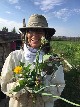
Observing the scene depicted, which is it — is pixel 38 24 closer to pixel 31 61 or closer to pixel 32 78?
pixel 31 61

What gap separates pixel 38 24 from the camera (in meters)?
3.15

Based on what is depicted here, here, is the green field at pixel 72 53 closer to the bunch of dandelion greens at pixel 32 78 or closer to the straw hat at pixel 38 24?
the straw hat at pixel 38 24

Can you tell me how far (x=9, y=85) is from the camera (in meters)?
2.83

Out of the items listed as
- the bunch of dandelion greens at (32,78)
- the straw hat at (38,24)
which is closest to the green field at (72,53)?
the straw hat at (38,24)

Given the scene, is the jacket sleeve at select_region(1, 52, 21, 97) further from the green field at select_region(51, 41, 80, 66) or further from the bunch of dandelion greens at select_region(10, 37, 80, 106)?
the green field at select_region(51, 41, 80, 66)

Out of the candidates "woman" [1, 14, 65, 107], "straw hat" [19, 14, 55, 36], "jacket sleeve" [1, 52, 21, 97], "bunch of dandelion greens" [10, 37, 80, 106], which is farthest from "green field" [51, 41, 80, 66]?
"bunch of dandelion greens" [10, 37, 80, 106]

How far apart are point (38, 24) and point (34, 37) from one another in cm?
24

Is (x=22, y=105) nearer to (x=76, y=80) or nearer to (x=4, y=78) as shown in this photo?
(x=4, y=78)

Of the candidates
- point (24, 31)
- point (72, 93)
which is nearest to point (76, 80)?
point (72, 93)

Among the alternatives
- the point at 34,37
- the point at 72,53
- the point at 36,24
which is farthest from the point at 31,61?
the point at 72,53

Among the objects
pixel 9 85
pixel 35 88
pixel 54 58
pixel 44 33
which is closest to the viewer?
pixel 35 88

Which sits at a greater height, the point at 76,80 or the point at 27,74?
the point at 27,74

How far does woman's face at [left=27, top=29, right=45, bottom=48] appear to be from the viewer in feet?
9.75

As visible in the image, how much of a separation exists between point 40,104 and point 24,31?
918mm
